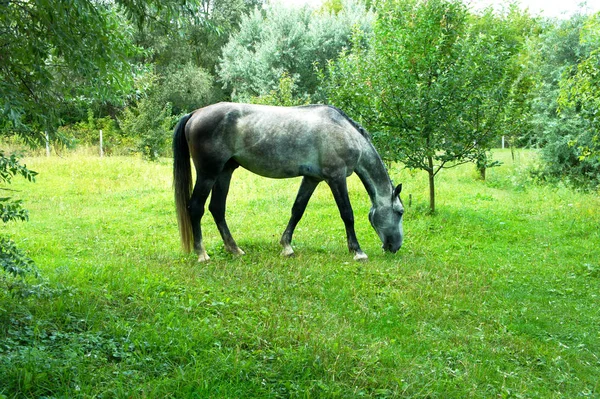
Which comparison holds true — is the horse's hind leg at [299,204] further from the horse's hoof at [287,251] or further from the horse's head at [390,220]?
the horse's head at [390,220]

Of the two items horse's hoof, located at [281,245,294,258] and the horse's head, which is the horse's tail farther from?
the horse's head

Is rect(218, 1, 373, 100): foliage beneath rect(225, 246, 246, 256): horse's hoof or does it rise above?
above

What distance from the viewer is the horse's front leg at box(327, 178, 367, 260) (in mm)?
7543

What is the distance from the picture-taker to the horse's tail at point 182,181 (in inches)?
289

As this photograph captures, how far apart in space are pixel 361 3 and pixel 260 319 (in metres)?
32.9

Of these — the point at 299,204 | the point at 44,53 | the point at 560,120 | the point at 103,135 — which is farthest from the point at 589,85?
the point at 103,135

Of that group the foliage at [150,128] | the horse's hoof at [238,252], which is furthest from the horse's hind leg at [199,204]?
the foliage at [150,128]

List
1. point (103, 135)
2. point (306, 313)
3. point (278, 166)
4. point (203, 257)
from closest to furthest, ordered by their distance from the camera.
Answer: point (306, 313), point (203, 257), point (278, 166), point (103, 135)

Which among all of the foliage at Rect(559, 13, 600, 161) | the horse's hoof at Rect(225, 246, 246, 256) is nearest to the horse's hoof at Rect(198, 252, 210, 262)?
the horse's hoof at Rect(225, 246, 246, 256)

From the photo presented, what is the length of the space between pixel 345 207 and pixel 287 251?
1.10m

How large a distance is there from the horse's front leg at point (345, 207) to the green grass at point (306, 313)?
0.26m

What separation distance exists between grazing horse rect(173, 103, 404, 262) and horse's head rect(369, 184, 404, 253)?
467 mm

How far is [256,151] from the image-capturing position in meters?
7.36

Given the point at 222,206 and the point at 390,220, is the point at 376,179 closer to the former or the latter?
the point at 390,220
